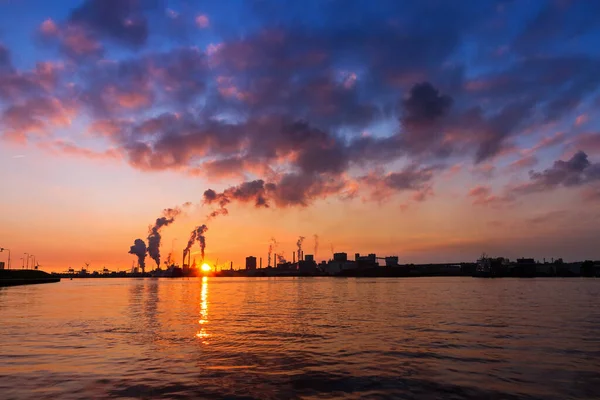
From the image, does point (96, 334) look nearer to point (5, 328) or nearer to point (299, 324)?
point (5, 328)

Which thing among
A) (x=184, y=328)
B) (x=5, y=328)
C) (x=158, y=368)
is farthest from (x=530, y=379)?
(x=5, y=328)

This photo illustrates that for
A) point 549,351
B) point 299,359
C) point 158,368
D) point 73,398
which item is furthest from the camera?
point 549,351

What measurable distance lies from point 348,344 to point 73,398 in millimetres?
18950

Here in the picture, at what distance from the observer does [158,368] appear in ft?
77.9

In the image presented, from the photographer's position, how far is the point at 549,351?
28500mm

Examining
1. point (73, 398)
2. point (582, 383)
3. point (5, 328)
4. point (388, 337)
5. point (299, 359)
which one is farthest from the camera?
point (5, 328)

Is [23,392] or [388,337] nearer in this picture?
[23,392]

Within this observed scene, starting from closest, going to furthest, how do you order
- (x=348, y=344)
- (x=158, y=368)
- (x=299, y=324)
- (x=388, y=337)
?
(x=158, y=368) → (x=348, y=344) → (x=388, y=337) → (x=299, y=324)

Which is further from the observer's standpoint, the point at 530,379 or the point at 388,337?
the point at 388,337

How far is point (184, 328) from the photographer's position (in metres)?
41.8

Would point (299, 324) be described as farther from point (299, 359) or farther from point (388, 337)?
point (299, 359)

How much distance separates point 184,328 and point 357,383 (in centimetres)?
2578

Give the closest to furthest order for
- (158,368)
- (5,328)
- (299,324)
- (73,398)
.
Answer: (73,398)
(158,368)
(5,328)
(299,324)

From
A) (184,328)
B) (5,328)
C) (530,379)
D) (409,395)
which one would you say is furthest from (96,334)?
(530,379)
